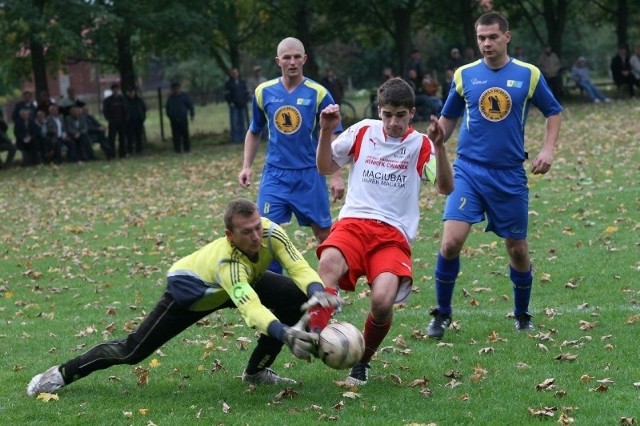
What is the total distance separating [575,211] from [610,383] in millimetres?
8028

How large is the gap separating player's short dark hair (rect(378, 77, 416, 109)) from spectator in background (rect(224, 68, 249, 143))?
77.8 feet

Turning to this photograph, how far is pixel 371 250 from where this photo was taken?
7102 mm

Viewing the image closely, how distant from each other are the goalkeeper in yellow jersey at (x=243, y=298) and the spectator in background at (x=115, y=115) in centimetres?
2254

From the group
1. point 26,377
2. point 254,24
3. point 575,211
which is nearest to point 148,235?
point 575,211

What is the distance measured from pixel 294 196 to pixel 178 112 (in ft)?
68.0

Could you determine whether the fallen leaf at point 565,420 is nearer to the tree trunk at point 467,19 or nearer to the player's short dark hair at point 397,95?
the player's short dark hair at point 397,95

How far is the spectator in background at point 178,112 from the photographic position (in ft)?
97.3

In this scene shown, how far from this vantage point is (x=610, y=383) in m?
6.79

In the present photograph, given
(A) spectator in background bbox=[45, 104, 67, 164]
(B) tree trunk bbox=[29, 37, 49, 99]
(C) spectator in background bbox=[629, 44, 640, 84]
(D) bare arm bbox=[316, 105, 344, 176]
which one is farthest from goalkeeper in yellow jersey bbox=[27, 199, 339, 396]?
(C) spectator in background bbox=[629, 44, 640, 84]

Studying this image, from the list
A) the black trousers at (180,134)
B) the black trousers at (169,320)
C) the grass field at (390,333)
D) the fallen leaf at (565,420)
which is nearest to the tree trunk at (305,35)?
the black trousers at (180,134)

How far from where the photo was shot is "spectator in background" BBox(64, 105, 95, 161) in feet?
93.5

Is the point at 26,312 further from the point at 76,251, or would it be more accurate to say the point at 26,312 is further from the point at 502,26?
the point at 502,26

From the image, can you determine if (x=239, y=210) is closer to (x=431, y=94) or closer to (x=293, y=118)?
(x=293, y=118)

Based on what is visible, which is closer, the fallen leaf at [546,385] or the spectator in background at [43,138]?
the fallen leaf at [546,385]
